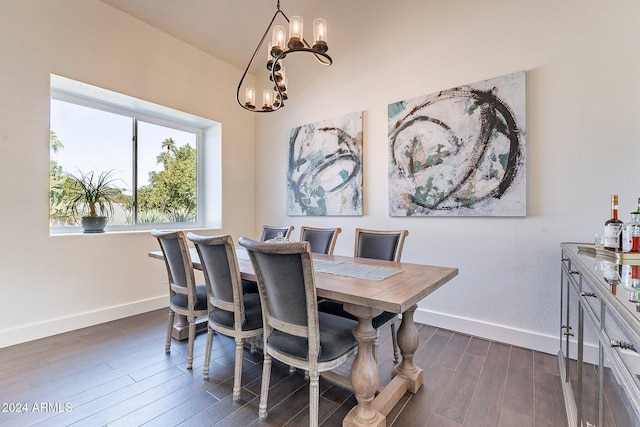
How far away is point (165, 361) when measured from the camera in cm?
211

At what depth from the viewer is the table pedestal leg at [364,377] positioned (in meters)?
1.37

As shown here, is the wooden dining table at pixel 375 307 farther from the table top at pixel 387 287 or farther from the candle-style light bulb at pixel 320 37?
the candle-style light bulb at pixel 320 37

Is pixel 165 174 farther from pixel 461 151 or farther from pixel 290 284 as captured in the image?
pixel 461 151

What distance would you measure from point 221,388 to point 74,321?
1996 millimetres

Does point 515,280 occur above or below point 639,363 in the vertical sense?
below

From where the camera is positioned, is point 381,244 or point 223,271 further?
point 381,244

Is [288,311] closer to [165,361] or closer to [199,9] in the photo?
[165,361]

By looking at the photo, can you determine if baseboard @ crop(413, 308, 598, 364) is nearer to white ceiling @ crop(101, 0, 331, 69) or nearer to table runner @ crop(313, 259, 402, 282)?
table runner @ crop(313, 259, 402, 282)

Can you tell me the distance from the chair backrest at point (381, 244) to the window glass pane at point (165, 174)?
275 centimetres

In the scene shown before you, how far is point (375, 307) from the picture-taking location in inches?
46.7

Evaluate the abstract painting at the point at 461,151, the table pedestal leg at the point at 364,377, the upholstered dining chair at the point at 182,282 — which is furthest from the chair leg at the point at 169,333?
the abstract painting at the point at 461,151

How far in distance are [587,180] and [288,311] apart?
2.42 metres

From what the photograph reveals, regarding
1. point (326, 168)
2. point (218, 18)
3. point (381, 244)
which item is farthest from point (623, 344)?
point (218, 18)

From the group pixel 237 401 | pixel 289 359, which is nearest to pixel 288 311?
pixel 289 359
